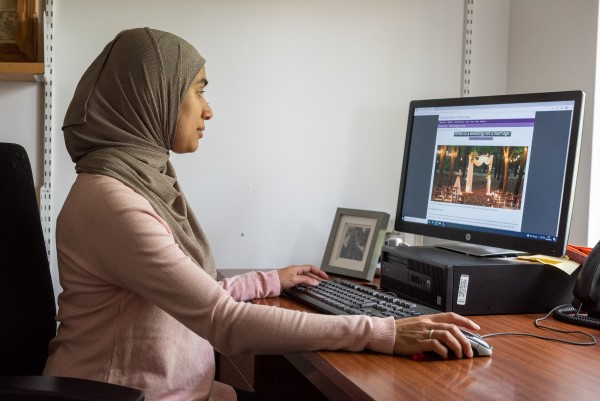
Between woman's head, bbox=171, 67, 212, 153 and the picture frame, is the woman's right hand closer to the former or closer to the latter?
woman's head, bbox=171, 67, 212, 153

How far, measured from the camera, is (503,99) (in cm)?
156

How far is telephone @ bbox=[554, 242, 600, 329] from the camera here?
135 cm

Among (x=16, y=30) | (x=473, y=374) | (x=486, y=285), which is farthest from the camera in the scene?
(x=16, y=30)

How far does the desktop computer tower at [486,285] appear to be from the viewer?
4.68 feet

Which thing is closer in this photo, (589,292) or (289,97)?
(589,292)

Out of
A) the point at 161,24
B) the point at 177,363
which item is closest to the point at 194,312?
the point at 177,363

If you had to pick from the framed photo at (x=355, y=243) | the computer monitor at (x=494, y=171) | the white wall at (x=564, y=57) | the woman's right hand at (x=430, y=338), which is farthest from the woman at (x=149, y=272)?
the white wall at (x=564, y=57)

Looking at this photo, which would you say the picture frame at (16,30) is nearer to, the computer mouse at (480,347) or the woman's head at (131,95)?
the woman's head at (131,95)

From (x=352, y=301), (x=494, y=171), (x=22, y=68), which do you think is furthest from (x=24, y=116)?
(x=494, y=171)

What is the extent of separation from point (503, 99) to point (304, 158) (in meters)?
0.70

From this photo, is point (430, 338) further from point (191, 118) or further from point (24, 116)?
point (24, 116)

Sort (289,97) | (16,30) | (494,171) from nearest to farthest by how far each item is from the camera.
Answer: (494,171)
(16,30)
(289,97)

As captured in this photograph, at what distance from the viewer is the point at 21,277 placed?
4.32ft

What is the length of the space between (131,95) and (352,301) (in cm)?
59
